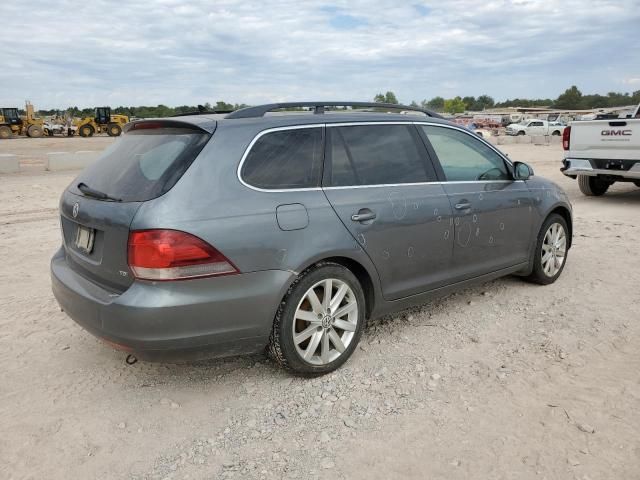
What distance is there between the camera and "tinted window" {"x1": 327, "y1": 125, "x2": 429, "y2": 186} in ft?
11.8

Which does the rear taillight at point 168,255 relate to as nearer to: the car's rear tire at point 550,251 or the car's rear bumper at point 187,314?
the car's rear bumper at point 187,314

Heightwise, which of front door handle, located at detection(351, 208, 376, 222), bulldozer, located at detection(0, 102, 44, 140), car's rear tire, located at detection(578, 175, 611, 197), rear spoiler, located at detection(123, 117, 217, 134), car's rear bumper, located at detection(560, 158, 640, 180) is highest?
bulldozer, located at detection(0, 102, 44, 140)

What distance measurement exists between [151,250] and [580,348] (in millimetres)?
A: 2948

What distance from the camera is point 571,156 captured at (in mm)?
10102

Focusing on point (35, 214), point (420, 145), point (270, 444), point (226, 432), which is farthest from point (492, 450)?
point (35, 214)

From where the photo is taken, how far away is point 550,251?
5.18 m

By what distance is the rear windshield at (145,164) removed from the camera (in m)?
3.01

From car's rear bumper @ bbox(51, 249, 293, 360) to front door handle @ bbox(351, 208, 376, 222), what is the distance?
0.61 meters

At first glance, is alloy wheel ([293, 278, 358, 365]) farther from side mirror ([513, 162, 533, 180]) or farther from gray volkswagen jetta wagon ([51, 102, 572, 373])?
side mirror ([513, 162, 533, 180])

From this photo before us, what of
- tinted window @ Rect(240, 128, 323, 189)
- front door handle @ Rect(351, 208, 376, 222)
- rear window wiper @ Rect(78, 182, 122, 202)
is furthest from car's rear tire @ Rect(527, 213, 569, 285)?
rear window wiper @ Rect(78, 182, 122, 202)

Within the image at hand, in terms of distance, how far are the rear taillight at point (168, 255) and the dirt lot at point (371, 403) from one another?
0.85 metres

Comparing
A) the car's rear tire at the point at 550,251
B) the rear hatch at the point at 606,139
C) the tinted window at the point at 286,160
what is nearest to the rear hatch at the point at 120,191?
the tinted window at the point at 286,160

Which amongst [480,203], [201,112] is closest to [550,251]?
[480,203]

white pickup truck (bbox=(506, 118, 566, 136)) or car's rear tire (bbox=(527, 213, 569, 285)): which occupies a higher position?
white pickup truck (bbox=(506, 118, 566, 136))
